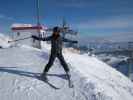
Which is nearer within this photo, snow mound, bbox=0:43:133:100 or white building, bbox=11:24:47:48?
snow mound, bbox=0:43:133:100

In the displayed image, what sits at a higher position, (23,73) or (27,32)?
(27,32)

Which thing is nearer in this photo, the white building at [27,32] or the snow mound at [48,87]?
the snow mound at [48,87]

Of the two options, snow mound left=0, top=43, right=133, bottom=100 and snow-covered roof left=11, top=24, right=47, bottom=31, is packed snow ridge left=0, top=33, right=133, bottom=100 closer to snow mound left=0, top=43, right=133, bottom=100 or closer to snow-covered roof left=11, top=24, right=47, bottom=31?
snow mound left=0, top=43, right=133, bottom=100

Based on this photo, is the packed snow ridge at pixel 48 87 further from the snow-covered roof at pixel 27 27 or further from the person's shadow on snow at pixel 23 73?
the snow-covered roof at pixel 27 27

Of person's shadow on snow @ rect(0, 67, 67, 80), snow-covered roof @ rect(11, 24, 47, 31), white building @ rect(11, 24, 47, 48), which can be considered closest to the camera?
person's shadow on snow @ rect(0, 67, 67, 80)

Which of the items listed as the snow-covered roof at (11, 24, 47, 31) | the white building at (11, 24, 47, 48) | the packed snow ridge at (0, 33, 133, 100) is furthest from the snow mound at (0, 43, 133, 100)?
the snow-covered roof at (11, 24, 47, 31)

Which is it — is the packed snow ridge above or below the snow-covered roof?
below

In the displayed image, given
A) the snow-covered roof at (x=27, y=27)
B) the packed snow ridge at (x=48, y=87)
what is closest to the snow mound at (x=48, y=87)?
the packed snow ridge at (x=48, y=87)

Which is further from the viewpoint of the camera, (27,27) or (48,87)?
(27,27)

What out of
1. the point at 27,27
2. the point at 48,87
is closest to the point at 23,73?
the point at 48,87

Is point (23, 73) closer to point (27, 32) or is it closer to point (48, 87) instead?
point (48, 87)

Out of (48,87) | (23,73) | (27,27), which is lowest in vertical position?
(48,87)

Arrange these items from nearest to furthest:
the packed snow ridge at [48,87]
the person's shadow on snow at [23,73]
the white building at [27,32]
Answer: the packed snow ridge at [48,87], the person's shadow on snow at [23,73], the white building at [27,32]

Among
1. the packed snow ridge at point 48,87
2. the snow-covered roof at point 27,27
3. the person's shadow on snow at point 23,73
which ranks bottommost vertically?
the packed snow ridge at point 48,87
